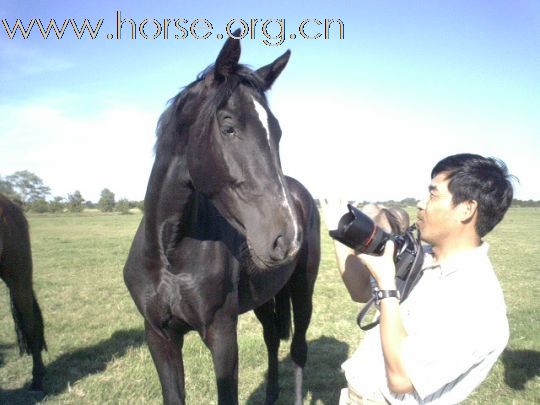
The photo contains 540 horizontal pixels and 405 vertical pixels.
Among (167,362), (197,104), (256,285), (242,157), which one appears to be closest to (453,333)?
Answer: (242,157)

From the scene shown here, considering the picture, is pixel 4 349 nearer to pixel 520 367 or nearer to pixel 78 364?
pixel 78 364

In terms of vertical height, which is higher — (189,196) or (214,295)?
(189,196)

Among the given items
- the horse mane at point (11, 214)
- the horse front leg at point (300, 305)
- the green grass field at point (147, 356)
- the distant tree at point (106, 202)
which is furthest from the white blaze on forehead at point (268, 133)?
the distant tree at point (106, 202)

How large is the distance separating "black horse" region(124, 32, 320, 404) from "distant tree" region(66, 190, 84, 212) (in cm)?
5682

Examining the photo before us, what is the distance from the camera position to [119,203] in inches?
2320

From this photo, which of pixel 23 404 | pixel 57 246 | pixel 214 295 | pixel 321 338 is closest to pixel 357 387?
pixel 214 295

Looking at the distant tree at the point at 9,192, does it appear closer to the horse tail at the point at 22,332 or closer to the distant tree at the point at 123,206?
the horse tail at the point at 22,332

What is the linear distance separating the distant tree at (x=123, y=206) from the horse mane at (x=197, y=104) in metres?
56.3

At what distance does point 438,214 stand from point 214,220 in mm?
1526

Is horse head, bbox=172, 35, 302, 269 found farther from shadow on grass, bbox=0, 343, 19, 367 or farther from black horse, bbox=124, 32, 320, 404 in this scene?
shadow on grass, bbox=0, 343, 19, 367

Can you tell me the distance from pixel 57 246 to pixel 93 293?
1028 centimetres

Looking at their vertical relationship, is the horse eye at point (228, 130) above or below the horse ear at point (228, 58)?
below

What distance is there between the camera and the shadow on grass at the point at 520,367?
434 centimetres

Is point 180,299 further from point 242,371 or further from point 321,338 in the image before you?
point 321,338
